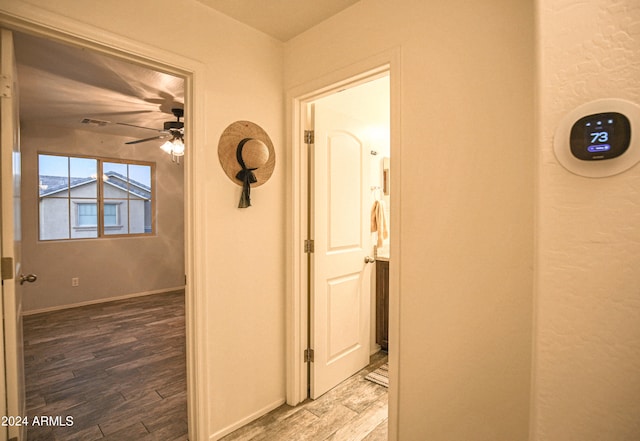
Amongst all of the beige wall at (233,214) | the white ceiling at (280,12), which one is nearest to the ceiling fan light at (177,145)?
the beige wall at (233,214)

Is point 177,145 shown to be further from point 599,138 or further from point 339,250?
point 599,138

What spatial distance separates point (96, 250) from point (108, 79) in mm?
2975

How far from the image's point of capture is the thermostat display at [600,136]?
654 millimetres

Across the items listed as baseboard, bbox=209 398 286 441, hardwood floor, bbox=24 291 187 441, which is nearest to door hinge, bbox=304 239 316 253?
baseboard, bbox=209 398 286 441

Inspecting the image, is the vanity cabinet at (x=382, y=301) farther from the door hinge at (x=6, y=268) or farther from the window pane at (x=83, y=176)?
the window pane at (x=83, y=176)

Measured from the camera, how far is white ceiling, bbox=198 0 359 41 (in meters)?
1.67

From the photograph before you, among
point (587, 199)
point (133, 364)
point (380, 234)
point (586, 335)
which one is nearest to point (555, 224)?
point (587, 199)

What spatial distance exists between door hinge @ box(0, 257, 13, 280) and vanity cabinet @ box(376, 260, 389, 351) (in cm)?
247

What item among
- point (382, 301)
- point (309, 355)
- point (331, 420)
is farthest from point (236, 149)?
point (382, 301)

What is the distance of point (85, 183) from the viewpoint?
451cm

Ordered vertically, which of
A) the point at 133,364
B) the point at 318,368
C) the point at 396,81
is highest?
the point at 396,81

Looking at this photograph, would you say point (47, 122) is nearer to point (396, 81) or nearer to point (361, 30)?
point (361, 30)

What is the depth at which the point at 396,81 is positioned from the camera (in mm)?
1509

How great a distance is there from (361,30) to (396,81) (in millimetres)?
417
